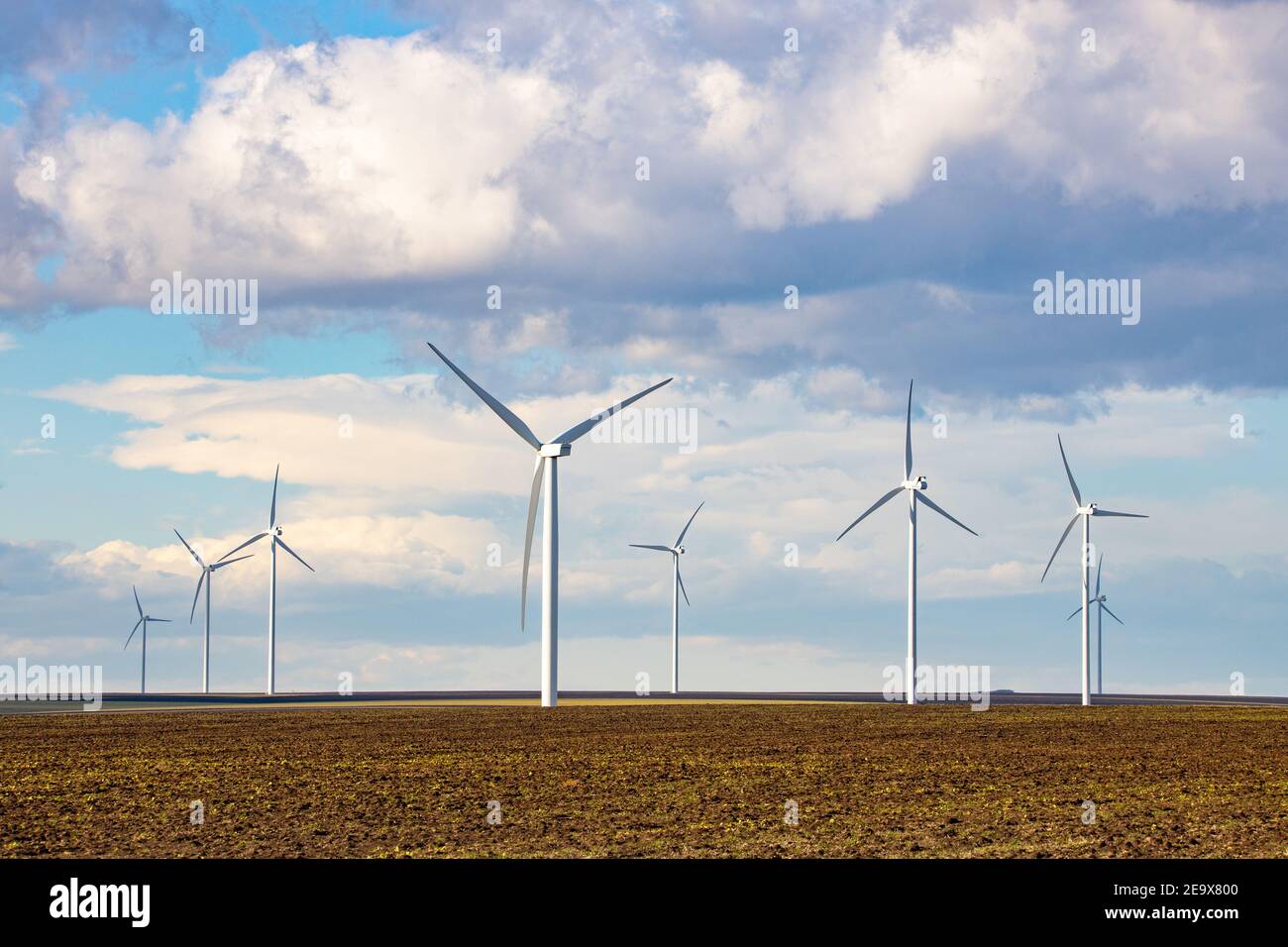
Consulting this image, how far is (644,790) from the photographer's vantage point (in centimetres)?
4222

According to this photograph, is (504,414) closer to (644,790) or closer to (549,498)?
(549,498)

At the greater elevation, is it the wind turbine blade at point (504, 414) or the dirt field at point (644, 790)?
the wind turbine blade at point (504, 414)

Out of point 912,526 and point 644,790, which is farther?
point 912,526

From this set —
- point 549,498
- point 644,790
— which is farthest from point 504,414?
point 644,790

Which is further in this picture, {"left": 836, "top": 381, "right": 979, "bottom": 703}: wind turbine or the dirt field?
{"left": 836, "top": 381, "right": 979, "bottom": 703}: wind turbine

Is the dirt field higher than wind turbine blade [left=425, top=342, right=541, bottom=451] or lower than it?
lower

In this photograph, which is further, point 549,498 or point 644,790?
point 549,498

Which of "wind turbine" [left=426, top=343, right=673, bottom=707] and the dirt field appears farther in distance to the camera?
"wind turbine" [left=426, top=343, right=673, bottom=707]

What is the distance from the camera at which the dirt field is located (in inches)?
1257

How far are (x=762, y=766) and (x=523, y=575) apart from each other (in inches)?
1778

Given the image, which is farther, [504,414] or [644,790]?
[504,414]

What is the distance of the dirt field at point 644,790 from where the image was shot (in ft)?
105
